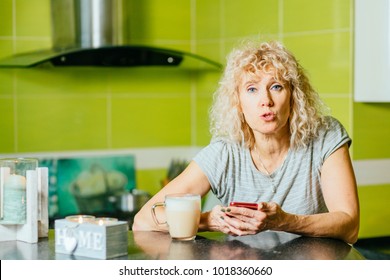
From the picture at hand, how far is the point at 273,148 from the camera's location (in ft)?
5.75

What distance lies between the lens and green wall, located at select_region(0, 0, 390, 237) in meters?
2.38

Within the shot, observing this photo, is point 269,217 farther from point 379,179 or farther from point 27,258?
point 379,179

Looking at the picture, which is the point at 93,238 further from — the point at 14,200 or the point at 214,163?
the point at 214,163

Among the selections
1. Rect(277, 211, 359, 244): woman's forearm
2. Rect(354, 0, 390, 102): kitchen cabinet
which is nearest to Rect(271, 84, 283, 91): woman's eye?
→ Rect(277, 211, 359, 244): woman's forearm

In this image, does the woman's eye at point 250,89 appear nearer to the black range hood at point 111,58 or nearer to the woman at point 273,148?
the woman at point 273,148

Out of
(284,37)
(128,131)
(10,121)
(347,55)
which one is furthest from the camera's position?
(128,131)

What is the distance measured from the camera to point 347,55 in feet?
7.51

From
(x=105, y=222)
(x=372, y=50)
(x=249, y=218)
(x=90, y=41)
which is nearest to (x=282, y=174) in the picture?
(x=249, y=218)

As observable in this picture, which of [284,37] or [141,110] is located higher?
[284,37]

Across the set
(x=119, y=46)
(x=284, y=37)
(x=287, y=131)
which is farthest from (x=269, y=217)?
(x=119, y=46)

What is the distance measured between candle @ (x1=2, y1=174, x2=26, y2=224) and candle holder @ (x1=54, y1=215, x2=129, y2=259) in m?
0.12

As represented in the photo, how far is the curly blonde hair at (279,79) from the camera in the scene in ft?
5.54

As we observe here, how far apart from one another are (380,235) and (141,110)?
1.09 metres

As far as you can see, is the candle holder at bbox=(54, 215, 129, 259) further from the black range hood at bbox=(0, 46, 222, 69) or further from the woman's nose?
the black range hood at bbox=(0, 46, 222, 69)
